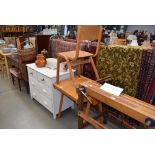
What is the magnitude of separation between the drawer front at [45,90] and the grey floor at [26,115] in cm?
31

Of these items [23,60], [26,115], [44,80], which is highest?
[23,60]

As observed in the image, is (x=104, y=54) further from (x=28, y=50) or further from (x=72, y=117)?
(x=28, y=50)

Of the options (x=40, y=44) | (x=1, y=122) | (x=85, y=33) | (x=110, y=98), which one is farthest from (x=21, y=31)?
(x=110, y=98)

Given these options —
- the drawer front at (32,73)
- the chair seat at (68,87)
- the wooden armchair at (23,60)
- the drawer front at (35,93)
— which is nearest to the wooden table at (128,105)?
the chair seat at (68,87)

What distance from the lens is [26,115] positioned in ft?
7.60

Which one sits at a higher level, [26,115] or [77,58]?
[77,58]

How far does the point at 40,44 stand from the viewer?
297 cm

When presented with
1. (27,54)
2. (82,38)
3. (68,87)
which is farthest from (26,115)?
(82,38)

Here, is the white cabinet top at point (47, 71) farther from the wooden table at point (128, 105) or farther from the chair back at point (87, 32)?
the wooden table at point (128, 105)

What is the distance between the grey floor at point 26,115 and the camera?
210cm

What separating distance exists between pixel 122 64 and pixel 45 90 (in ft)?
3.56

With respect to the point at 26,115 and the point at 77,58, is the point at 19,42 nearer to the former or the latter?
the point at 26,115

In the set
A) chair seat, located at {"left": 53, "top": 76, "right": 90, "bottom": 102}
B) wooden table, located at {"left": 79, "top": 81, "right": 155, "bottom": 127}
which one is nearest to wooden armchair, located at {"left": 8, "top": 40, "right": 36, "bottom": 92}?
chair seat, located at {"left": 53, "top": 76, "right": 90, "bottom": 102}

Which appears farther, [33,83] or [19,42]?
[19,42]
